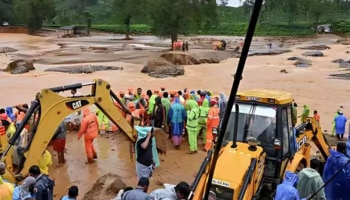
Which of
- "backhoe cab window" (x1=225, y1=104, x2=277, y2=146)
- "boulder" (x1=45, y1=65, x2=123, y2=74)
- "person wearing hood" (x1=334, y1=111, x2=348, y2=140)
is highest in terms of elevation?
"backhoe cab window" (x1=225, y1=104, x2=277, y2=146)

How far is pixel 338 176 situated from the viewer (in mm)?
7289

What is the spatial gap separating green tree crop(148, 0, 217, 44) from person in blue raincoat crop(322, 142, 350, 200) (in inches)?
1553

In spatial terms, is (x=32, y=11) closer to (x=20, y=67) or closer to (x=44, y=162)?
(x=20, y=67)

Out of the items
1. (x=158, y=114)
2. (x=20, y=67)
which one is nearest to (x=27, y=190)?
(x=158, y=114)

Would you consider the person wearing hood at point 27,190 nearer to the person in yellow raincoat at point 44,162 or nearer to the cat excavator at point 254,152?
the person in yellow raincoat at point 44,162

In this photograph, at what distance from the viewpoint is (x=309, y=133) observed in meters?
8.95

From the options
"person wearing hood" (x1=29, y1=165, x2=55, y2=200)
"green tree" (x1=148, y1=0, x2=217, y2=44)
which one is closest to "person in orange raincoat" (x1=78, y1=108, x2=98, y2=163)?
"person wearing hood" (x1=29, y1=165, x2=55, y2=200)

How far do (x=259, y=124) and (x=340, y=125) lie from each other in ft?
25.5

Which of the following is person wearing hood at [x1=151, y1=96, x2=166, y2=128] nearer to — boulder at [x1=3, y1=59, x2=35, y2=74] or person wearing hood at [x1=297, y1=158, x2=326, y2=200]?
person wearing hood at [x1=297, y1=158, x2=326, y2=200]

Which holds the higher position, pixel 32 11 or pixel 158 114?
pixel 32 11

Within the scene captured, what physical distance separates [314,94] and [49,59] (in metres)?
25.2

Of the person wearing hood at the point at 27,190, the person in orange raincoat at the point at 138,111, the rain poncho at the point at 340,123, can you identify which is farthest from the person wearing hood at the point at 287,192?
the rain poncho at the point at 340,123

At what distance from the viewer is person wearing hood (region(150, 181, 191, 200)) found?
5.57 metres

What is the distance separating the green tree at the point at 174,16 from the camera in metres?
46.0
